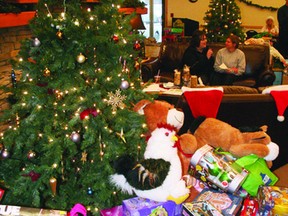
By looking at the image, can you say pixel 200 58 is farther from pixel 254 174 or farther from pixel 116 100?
pixel 116 100

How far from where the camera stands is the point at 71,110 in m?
1.72

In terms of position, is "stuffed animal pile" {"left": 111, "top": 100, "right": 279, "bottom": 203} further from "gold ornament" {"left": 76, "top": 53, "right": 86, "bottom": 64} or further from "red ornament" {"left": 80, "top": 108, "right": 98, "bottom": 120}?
"gold ornament" {"left": 76, "top": 53, "right": 86, "bottom": 64}

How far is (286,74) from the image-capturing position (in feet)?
20.6

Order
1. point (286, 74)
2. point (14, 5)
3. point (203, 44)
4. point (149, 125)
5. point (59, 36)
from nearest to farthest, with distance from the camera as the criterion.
A: point (59, 36) < point (149, 125) < point (14, 5) < point (203, 44) < point (286, 74)

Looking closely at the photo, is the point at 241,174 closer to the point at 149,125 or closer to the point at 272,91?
the point at 149,125

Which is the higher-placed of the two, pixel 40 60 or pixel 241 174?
pixel 40 60

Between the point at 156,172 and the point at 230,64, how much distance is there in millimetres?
3634

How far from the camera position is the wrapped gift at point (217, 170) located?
1.96 meters

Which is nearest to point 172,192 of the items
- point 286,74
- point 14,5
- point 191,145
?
point 191,145

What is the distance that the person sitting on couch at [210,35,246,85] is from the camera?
4.95 m

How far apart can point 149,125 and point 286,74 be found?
5.05 meters

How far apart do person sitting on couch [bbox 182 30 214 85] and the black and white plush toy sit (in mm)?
3366

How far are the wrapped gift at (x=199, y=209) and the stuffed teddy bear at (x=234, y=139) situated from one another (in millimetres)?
479

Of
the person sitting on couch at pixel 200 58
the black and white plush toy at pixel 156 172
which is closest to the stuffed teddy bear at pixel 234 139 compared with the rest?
the black and white plush toy at pixel 156 172
